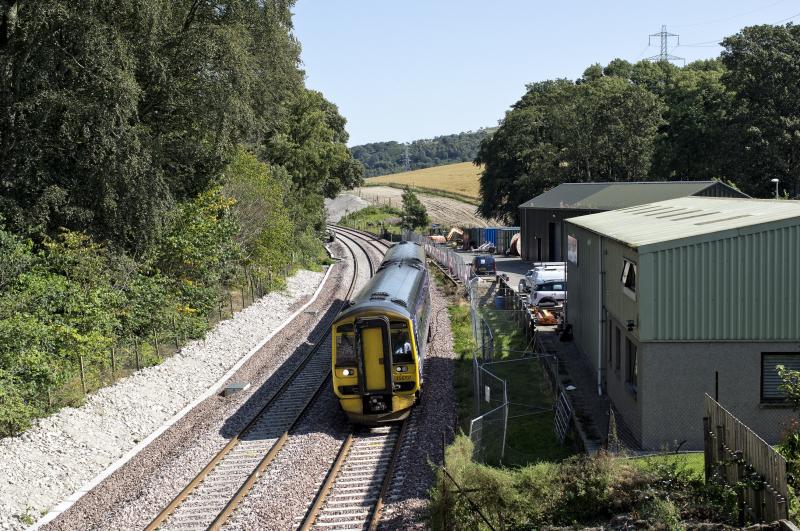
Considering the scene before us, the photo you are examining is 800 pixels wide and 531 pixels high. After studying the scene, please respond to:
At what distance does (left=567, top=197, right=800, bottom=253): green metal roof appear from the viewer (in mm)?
15781

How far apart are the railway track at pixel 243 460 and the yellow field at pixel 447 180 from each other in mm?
98451

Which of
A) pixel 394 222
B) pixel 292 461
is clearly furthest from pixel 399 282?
pixel 394 222

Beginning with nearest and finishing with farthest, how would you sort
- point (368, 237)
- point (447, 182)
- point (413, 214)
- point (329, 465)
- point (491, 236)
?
point (329, 465)
point (491, 236)
point (368, 237)
point (413, 214)
point (447, 182)

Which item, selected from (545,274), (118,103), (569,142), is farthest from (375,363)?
(569,142)

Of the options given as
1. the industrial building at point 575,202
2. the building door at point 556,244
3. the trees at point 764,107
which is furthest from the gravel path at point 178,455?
the trees at point 764,107

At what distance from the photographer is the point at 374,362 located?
1842cm

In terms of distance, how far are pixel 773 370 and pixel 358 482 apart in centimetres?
844

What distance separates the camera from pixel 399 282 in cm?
2294

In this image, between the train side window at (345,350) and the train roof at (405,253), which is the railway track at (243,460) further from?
the train roof at (405,253)

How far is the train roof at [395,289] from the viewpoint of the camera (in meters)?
18.8

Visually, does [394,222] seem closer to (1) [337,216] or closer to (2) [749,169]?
(1) [337,216]

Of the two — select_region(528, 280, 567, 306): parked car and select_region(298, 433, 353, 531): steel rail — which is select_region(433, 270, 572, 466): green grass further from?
select_region(298, 433, 353, 531): steel rail

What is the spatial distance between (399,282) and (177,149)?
10.9 meters

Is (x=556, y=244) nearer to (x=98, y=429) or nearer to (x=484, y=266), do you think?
(x=484, y=266)
